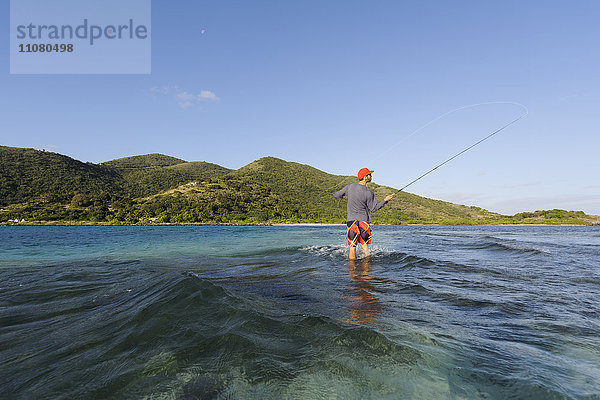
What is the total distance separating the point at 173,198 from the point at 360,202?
98.2 m

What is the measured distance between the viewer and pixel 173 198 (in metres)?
96.8

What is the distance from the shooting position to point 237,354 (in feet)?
9.20

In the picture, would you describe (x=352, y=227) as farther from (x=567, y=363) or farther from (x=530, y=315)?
(x=567, y=363)

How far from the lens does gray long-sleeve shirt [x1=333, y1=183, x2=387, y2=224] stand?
32.9 feet

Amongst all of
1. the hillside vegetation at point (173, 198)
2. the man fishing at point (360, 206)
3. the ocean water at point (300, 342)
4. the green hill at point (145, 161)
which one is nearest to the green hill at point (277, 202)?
the hillside vegetation at point (173, 198)

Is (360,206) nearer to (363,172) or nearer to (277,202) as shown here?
(363,172)

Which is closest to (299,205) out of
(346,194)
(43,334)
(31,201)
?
(31,201)

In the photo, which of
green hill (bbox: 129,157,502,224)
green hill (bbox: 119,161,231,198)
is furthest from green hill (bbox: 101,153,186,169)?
green hill (bbox: 129,157,502,224)

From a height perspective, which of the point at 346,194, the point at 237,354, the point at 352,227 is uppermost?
the point at 346,194

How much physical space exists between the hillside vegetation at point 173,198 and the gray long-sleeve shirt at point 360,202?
228 feet

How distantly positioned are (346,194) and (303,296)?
5704 mm

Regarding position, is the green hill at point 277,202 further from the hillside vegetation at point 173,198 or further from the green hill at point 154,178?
the green hill at point 154,178

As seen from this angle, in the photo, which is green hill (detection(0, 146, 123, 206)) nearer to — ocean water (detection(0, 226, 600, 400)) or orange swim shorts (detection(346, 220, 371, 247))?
orange swim shorts (detection(346, 220, 371, 247))

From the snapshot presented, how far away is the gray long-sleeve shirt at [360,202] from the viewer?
32.9ft
